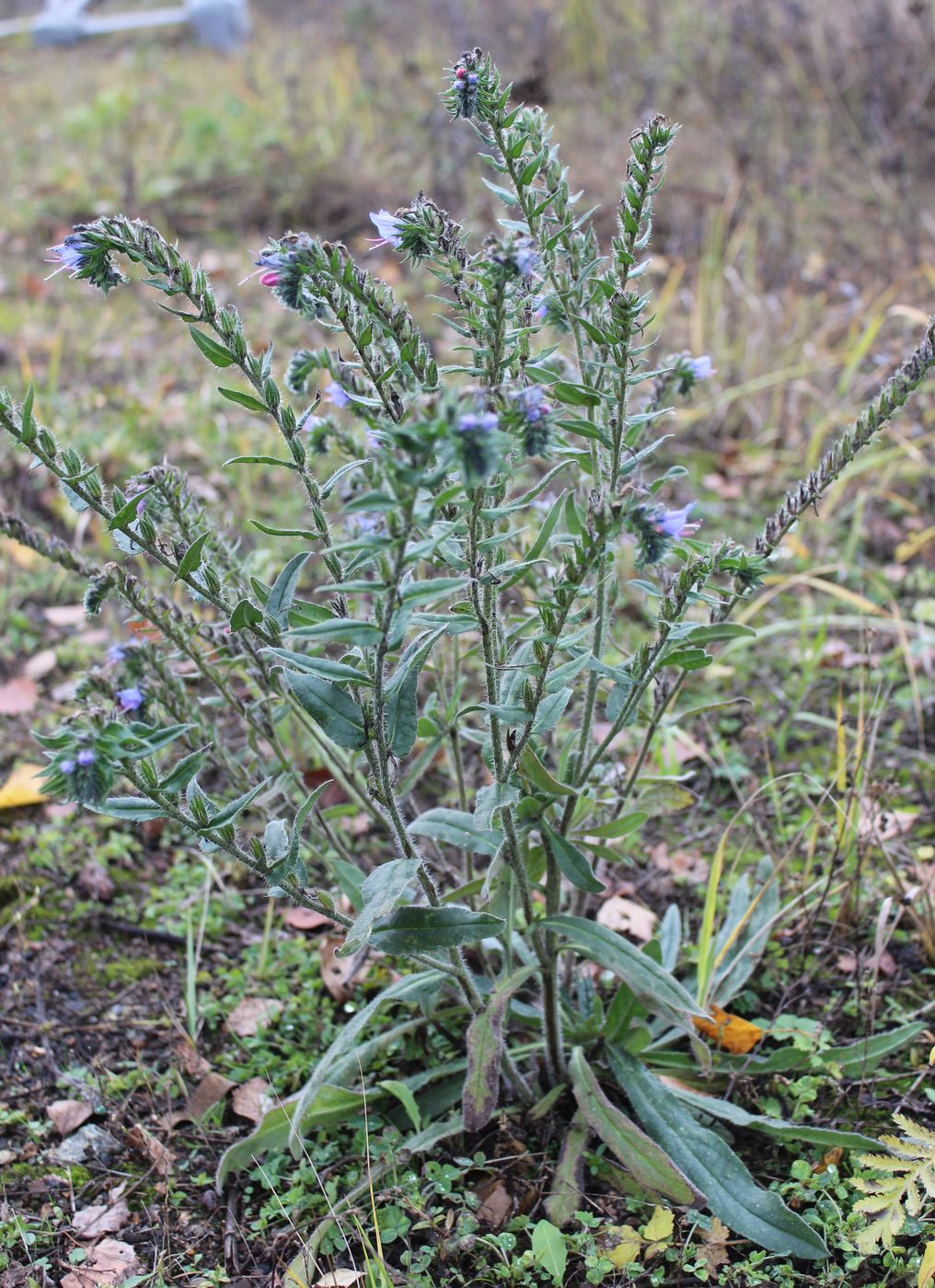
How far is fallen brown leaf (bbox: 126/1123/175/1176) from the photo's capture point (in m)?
2.00

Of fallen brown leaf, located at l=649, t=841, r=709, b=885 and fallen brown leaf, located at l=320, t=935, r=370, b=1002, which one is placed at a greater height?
fallen brown leaf, located at l=320, t=935, r=370, b=1002

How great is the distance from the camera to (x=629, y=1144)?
5.95ft

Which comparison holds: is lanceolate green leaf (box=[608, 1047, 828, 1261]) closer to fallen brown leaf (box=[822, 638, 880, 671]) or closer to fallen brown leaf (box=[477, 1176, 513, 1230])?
Answer: fallen brown leaf (box=[477, 1176, 513, 1230])

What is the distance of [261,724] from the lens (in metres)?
2.04

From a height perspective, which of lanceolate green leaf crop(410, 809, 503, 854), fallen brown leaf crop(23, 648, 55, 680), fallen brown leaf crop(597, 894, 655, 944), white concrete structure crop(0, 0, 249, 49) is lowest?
fallen brown leaf crop(597, 894, 655, 944)

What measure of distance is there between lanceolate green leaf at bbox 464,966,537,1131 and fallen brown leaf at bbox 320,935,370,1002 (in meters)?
0.47

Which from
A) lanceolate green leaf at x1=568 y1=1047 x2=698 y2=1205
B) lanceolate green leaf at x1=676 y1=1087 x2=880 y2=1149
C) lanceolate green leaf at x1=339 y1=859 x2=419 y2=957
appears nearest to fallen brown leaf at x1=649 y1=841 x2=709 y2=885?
lanceolate green leaf at x1=676 y1=1087 x2=880 y2=1149

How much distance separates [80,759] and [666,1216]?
3.82ft

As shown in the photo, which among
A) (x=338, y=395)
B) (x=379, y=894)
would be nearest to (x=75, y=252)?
(x=338, y=395)

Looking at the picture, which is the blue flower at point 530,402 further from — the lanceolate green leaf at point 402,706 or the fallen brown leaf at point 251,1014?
the fallen brown leaf at point 251,1014

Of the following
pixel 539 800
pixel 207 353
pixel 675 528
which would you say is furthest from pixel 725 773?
pixel 207 353

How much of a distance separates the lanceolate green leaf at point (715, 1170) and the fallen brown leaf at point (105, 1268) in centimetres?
86

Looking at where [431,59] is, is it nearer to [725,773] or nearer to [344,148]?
[344,148]

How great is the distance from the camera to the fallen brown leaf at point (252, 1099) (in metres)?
2.09
